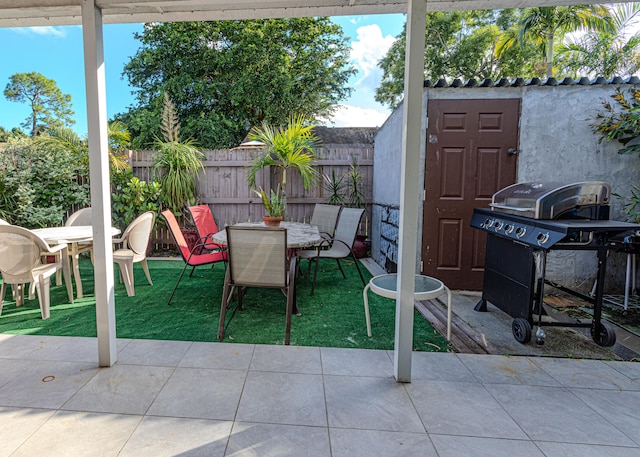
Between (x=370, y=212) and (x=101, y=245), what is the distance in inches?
174

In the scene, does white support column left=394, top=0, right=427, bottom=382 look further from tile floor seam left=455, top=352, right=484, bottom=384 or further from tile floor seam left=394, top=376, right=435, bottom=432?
tile floor seam left=455, top=352, right=484, bottom=384

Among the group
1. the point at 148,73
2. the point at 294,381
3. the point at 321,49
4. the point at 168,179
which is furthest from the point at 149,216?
the point at 321,49

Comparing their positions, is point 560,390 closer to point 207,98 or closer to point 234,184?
point 234,184

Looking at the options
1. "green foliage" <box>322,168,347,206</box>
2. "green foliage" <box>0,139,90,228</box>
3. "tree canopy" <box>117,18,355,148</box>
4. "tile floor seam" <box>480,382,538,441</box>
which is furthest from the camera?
"tree canopy" <box>117,18,355,148</box>

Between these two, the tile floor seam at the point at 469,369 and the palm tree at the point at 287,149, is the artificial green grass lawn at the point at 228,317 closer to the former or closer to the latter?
the tile floor seam at the point at 469,369

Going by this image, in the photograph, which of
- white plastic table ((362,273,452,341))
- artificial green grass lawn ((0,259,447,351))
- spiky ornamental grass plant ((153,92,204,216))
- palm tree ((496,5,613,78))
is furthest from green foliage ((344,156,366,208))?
palm tree ((496,5,613,78))

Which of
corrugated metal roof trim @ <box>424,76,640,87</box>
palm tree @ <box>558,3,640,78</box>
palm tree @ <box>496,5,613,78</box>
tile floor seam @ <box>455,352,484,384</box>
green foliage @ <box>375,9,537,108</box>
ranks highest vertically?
green foliage @ <box>375,9,537,108</box>

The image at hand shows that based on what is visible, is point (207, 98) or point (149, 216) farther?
point (207, 98)

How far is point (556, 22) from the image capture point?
349 inches

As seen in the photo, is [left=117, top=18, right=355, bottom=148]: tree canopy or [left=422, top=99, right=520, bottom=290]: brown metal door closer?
[left=422, top=99, right=520, bottom=290]: brown metal door

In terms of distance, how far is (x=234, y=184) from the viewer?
19.2ft

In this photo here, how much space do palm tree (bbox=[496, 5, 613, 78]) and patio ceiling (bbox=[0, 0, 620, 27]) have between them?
8.44 metres

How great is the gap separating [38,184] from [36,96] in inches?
968

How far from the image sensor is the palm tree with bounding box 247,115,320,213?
4965mm
